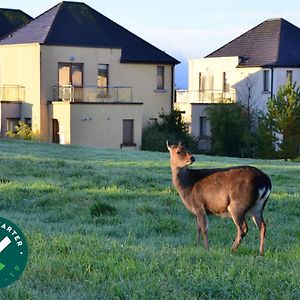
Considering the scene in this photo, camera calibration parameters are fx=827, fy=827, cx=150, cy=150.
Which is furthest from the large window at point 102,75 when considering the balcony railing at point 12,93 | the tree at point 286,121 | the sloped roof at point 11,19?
the sloped roof at point 11,19

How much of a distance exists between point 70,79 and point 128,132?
454 cm

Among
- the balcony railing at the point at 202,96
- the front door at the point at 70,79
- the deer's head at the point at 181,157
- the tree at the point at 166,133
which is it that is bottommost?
the tree at the point at 166,133

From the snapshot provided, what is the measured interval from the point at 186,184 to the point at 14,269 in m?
5.35

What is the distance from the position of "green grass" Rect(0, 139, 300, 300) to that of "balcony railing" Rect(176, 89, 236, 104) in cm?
3672

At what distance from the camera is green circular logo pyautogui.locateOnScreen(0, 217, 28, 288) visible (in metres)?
4.68

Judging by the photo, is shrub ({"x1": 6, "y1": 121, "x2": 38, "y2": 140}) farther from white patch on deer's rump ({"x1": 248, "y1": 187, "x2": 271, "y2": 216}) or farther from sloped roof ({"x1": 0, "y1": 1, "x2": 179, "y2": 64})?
white patch on deer's rump ({"x1": 248, "y1": 187, "x2": 271, "y2": 216})

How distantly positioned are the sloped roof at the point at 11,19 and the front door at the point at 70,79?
1073cm

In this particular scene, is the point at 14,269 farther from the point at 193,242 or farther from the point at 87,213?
the point at 87,213

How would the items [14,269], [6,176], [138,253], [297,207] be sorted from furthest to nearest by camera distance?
[6,176]
[297,207]
[138,253]
[14,269]

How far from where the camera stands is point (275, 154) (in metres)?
43.8

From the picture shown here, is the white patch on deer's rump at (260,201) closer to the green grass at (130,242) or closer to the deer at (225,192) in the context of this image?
the deer at (225,192)

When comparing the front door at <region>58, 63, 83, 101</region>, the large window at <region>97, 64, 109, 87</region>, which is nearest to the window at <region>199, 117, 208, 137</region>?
the large window at <region>97, 64, 109, 87</region>

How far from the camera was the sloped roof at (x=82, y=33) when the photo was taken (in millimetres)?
47062

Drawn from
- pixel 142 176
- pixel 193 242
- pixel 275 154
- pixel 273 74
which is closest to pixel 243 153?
pixel 275 154
